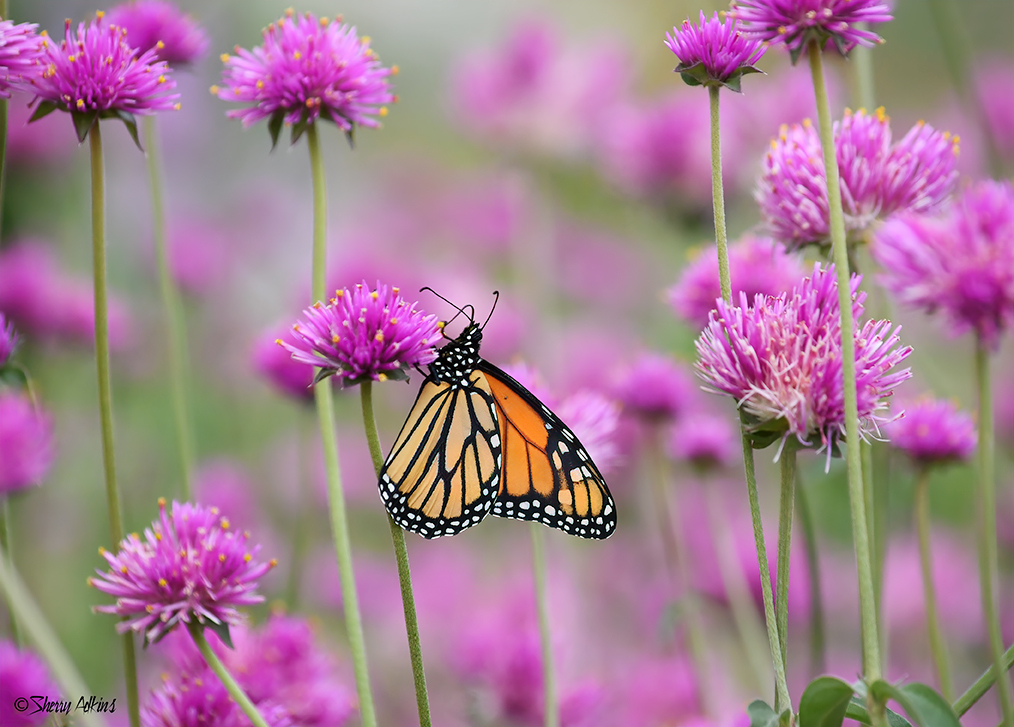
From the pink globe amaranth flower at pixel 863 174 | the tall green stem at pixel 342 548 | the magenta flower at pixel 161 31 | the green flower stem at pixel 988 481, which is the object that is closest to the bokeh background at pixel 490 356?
the pink globe amaranth flower at pixel 863 174

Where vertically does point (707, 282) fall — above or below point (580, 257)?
below

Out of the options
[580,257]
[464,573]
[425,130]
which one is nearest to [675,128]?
[580,257]

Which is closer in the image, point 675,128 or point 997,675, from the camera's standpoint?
point 997,675

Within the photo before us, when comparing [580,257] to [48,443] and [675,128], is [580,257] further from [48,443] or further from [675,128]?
[48,443]

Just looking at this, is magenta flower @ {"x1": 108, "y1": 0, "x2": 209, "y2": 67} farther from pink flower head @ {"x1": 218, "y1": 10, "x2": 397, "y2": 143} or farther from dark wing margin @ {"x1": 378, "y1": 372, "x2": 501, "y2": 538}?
Answer: dark wing margin @ {"x1": 378, "y1": 372, "x2": 501, "y2": 538}

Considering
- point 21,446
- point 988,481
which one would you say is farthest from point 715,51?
point 21,446

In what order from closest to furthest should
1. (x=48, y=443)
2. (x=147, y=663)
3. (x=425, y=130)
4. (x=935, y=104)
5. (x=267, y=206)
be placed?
1. (x=48, y=443)
2. (x=147, y=663)
3. (x=267, y=206)
4. (x=935, y=104)
5. (x=425, y=130)
